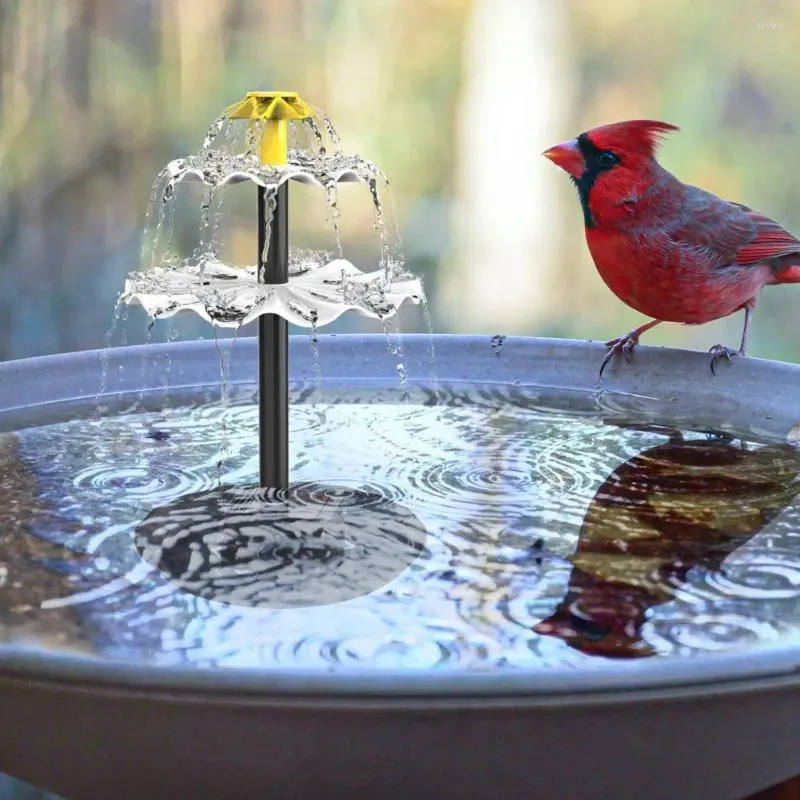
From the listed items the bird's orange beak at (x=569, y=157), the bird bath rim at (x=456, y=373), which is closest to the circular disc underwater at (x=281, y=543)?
the bird bath rim at (x=456, y=373)

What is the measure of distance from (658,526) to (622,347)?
615mm

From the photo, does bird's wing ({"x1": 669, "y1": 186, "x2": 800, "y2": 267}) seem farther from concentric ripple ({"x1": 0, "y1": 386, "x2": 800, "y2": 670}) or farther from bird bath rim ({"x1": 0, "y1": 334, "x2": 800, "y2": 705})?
concentric ripple ({"x1": 0, "y1": 386, "x2": 800, "y2": 670})

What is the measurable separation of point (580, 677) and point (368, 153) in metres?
4.07

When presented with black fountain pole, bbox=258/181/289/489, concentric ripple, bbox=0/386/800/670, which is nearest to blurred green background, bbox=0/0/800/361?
concentric ripple, bbox=0/386/800/670

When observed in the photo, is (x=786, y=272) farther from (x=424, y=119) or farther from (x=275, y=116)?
(x=424, y=119)

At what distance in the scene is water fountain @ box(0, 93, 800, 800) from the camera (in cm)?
74

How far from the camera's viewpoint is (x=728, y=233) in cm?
183

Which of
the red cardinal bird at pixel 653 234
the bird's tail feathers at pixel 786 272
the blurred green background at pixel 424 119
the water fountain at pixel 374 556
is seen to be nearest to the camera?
the water fountain at pixel 374 556

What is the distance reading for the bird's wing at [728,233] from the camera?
1.80 meters

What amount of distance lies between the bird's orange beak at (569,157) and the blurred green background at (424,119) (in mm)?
2590

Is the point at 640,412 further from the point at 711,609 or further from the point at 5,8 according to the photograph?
the point at 5,8

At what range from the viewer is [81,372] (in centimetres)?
168

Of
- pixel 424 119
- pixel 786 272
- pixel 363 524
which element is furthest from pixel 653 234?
pixel 424 119

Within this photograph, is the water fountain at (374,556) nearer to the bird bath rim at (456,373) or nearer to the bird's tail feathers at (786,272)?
the bird bath rim at (456,373)
